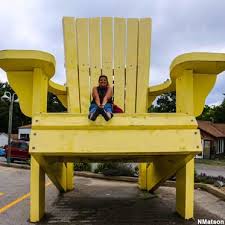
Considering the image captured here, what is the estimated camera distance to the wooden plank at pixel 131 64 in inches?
263

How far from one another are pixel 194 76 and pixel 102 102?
109cm

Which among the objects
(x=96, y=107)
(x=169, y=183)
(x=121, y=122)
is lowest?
(x=169, y=183)

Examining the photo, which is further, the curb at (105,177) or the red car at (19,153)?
the red car at (19,153)

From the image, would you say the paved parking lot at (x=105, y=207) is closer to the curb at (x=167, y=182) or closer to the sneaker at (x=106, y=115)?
the curb at (x=167, y=182)

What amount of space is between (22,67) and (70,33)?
1.92 meters

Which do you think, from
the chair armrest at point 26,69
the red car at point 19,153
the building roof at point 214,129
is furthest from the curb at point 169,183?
the building roof at point 214,129

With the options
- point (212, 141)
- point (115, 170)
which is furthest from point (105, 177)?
point (212, 141)

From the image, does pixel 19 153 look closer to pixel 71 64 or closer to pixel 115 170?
pixel 115 170

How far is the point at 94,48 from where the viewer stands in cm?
676

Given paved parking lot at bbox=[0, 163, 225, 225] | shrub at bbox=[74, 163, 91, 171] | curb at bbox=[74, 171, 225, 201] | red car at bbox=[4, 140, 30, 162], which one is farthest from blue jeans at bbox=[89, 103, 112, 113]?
red car at bbox=[4, 140, 30, 162]

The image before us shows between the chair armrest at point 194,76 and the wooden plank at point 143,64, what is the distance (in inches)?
56.8

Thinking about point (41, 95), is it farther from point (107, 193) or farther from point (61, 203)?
point (107, 193)

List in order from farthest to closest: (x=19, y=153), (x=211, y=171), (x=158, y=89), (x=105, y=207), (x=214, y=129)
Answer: (x=214, y=129) → (x=19, y=153) → (x=211, y=171) → (x=158, y=89) → (x=105, y=207)

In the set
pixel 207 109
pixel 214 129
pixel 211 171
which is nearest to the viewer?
pixel 211 171
